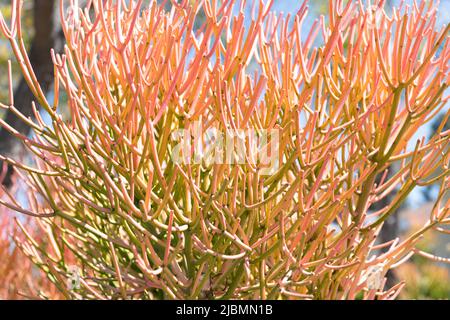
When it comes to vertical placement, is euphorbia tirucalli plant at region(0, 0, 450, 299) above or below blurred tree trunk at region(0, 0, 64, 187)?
below

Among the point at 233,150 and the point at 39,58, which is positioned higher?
the point at 39,58

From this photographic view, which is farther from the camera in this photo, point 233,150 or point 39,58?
point 39,58

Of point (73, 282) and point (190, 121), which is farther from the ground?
point (190, 121)

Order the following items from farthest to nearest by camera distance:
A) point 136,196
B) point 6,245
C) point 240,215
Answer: point 6,245 < point 136,196 < point 240,215

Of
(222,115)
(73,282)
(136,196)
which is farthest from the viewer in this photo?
(73,282)

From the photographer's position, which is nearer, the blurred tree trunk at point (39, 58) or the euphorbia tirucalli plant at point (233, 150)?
the euphorbia tirucalli plant at point (233, 150)

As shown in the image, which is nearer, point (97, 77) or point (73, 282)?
point (97, 77)

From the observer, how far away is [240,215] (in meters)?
1.23

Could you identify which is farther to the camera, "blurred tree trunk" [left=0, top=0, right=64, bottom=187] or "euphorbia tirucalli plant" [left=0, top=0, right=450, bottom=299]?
"blurred tree trunk" [left=0, top=0, right=64, bottom=187]

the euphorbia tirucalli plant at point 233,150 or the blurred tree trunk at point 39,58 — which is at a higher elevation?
the blurred tree trunk at point 39,58

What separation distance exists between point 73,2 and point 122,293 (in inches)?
28.3
